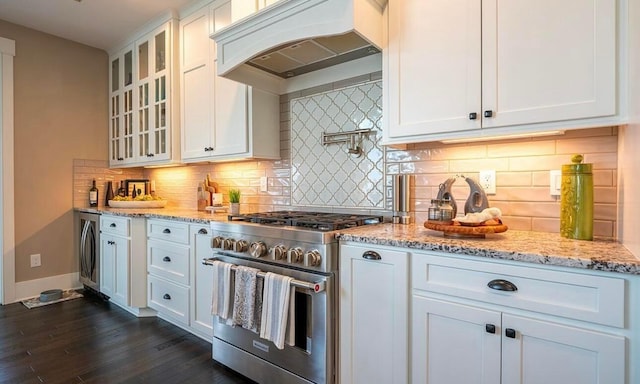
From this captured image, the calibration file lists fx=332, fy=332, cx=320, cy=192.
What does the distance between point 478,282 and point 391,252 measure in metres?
0.35

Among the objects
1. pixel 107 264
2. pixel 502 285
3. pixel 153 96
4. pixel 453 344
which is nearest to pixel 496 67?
pixel 502 285

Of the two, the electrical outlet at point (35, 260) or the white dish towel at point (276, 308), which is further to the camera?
the electrical outlet at point (35, 260)

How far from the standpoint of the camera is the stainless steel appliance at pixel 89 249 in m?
3.32

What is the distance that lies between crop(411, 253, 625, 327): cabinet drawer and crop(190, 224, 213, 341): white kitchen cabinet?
1494 millimetres

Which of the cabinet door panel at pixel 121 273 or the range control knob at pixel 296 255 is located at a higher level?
the range control knob at pixel 296 255

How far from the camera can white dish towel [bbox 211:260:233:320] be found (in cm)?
193

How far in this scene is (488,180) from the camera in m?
1.75

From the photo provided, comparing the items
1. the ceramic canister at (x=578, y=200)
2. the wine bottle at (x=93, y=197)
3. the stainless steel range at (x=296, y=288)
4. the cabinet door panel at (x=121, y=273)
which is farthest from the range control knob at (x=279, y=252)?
the wine bottle at (x=93, y=197)

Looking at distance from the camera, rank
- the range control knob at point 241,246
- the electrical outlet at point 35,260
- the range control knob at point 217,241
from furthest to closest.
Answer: the electrical outlet at point 35,260
the range control knob at point 217,241
the range control knob at point 241,246

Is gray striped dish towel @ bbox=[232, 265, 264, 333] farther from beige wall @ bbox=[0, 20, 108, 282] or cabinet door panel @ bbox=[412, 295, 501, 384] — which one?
beige wall @ bbox=[0, 20, 108, 282]

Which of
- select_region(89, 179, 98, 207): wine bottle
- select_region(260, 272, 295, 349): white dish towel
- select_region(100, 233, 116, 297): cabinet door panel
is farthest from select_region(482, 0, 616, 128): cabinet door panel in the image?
select_region(89, 179, 98, 207): wine bottle

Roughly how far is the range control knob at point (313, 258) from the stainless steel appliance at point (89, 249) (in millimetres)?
2726

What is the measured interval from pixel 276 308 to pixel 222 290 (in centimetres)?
45

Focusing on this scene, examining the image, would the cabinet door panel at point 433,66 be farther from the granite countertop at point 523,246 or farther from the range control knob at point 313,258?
the range control knob at point 313,258
